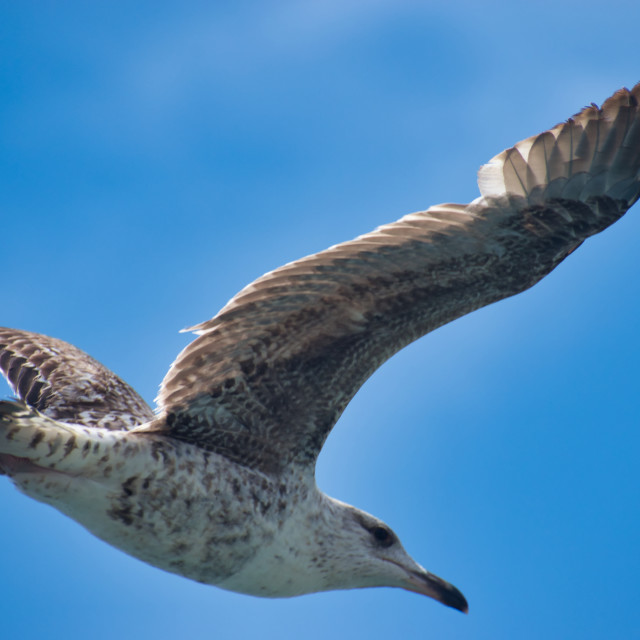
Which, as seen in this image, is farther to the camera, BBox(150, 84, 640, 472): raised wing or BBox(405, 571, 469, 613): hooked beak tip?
BBox(405, 571, 469, 613): hooked beak tip

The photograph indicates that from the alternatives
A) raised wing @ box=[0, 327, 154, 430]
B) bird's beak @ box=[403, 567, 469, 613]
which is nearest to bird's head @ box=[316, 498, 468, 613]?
bird's beak @ box=[403, 567, 469, 613]

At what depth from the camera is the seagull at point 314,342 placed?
5938 mm

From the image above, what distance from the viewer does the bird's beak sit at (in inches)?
268

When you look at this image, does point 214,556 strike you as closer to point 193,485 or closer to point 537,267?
point 193,485

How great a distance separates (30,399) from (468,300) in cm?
335

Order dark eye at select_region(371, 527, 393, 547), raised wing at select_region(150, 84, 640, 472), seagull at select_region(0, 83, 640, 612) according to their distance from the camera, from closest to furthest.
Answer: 1. seagull at select_region(0, 83, 640, 612)
2. raised wing at select_region(150, 84, 640, 472)
3. dark eye at select_region(371, 527, 393, 547)

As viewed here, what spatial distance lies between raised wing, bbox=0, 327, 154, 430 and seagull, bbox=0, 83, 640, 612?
2.65 ft

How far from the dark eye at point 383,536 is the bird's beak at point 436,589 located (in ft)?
0.92

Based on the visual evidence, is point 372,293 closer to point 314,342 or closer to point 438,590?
point 314,342

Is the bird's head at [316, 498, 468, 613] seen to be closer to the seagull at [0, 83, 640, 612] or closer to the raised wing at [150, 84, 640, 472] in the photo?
the seagull at [0, 83, 640, 612]

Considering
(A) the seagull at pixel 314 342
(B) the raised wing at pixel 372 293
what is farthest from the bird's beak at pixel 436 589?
(B) the raised wing at pixel 372 293

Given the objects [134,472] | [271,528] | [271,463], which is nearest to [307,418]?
[271,463]

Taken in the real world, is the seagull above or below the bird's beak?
above

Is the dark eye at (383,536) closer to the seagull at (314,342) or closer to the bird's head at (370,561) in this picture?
the bird's head at (370,561)
